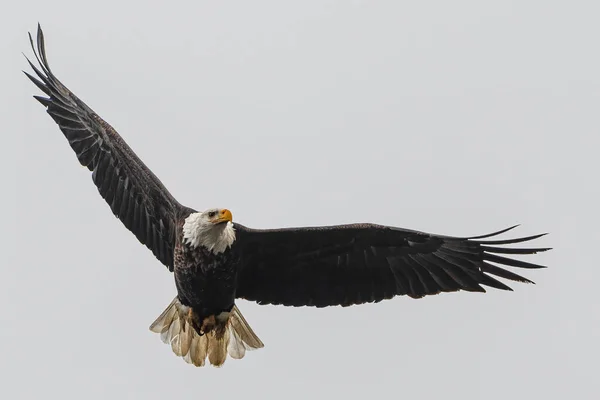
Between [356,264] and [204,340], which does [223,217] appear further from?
[204,340]

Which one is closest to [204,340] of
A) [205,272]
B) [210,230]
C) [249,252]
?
[249,252]

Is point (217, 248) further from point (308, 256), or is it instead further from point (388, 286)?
point (388, 286)

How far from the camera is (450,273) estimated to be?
9.62 meters

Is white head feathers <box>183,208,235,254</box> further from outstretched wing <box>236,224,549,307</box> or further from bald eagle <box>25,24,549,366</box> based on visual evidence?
outstretched wing <box>236,224,549,307</box>

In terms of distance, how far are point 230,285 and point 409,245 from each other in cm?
165

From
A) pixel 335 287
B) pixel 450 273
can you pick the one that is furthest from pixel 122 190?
pixel 450 273

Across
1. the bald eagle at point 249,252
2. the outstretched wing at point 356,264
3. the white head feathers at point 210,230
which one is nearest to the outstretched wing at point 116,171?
the bald eagle at point 249,252

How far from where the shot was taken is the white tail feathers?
10.6 m

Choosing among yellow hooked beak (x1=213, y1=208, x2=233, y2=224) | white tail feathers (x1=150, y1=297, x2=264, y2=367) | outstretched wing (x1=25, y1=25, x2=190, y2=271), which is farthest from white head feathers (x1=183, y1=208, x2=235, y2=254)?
white tail feathers (x1=150, y1=297, x2=264, y2=367)

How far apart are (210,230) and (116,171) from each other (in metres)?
1.30

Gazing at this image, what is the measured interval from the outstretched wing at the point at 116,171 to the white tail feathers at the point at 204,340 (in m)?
0.89

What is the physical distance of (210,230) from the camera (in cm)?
925

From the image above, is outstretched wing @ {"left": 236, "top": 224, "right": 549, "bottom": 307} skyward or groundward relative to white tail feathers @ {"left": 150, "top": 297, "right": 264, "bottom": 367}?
skyward

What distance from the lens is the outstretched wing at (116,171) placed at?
9.84m
